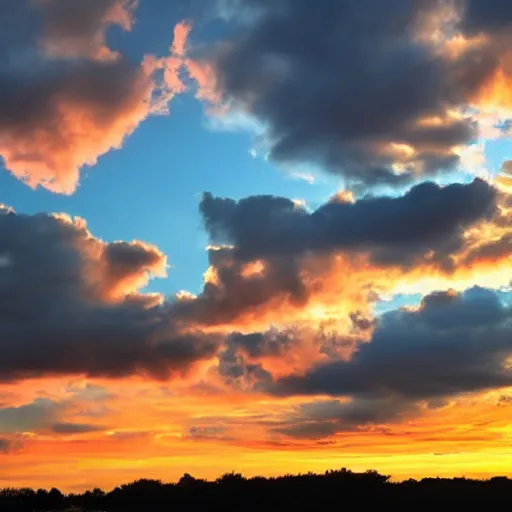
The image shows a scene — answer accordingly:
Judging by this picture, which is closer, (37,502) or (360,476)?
(37,502)

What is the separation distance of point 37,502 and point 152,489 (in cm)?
1233

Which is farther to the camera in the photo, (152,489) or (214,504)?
(152,489)

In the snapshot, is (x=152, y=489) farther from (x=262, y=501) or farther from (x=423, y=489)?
(x=423, y=489)

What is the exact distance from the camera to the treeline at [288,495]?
248ft

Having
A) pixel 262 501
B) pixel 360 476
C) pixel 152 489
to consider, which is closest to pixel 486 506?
pixel 360 476

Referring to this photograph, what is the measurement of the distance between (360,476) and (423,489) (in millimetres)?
5308

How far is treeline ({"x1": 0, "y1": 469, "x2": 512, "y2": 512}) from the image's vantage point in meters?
75.6

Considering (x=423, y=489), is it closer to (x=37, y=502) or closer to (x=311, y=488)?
(x=311, y=488)

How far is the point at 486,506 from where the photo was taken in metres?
75.4

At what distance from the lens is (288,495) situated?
255ft

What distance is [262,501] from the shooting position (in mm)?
76812

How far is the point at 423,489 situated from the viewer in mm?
79688

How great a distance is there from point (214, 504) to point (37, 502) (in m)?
14.0

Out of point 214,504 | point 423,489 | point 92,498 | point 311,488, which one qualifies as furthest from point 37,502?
point 423,489
